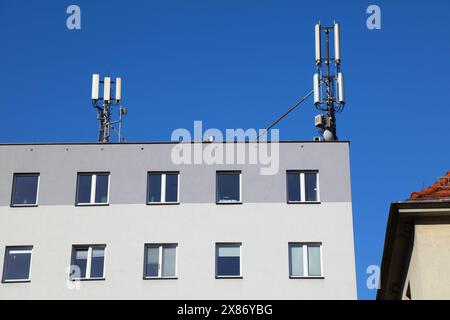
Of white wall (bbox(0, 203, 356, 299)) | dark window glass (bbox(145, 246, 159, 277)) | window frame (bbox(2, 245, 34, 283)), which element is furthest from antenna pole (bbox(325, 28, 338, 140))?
window frame (bbox(2, 245, 34, 283))

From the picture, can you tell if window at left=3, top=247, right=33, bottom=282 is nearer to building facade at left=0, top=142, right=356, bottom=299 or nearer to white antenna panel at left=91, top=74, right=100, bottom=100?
building facade at left=0, top=142, right=356, bottom=299

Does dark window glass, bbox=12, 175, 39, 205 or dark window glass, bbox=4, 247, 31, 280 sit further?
dark window glass, bbox=12, 175, 39, 205

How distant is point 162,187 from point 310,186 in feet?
19.9

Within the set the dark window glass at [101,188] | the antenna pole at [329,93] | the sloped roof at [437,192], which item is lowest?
the sloped roof at [437,192]

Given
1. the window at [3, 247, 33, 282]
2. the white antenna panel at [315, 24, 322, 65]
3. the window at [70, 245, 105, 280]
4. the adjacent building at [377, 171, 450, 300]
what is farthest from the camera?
the white antenna panel at [315, 24, 322, 65]

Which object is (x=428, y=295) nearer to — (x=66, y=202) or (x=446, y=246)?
(x=446, y=246)

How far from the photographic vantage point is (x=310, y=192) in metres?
39.0

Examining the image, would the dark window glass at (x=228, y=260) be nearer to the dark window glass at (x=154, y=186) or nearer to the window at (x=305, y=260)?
the window at (x=305, y=260)

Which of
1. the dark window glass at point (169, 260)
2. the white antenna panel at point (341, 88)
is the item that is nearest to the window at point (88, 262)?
the dark window glass at point (169, 260)

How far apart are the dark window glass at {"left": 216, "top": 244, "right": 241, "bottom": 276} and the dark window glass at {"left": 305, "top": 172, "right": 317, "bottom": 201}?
11.8 feet

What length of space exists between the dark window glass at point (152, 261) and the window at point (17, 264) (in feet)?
15.6

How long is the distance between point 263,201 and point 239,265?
283 cm

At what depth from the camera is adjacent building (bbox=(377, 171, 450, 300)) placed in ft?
86.8

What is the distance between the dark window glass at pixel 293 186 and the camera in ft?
128
